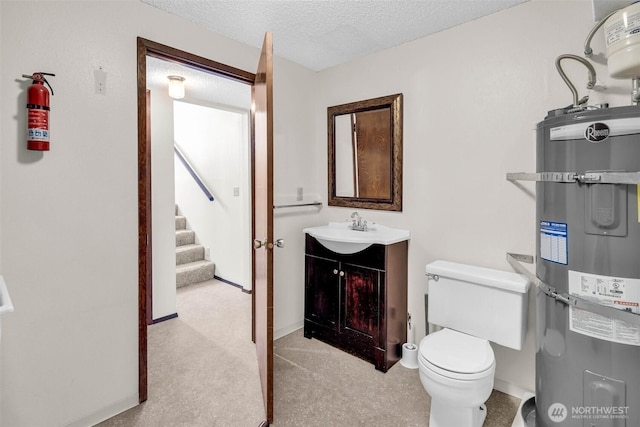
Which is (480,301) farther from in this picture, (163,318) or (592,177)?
(163,318)

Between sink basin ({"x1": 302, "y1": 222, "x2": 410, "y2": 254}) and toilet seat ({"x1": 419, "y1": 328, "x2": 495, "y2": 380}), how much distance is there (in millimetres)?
679

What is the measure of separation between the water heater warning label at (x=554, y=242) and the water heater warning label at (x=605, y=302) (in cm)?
7

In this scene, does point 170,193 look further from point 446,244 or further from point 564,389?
point 564,389

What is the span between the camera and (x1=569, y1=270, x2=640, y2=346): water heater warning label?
3.80 feet

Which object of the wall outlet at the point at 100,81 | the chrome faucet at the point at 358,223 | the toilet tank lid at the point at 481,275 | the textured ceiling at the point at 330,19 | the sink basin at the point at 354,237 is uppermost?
the textured ceiling at the point at 330,19

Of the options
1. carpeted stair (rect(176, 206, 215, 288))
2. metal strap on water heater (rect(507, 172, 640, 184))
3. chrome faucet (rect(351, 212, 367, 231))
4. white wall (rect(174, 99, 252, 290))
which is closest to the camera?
metal strap on water heater (rect(507, 172, 640, 184))

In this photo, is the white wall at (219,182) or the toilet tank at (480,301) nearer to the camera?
the toilet tank at (480,301)

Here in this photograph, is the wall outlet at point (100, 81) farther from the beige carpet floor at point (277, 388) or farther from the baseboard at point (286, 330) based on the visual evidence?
the baseboard at point (286, 330)

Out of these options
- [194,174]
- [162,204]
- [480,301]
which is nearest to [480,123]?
[480,301]

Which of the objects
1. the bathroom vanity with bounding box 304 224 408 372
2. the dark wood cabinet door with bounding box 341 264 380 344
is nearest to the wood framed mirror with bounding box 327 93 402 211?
the bathroom vanity with bounding box 304 224 408 372

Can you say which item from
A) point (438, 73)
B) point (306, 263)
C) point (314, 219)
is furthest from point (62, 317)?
point (438, 73)

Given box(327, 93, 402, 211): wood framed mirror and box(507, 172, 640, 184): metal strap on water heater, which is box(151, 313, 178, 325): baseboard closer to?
box(327, 93, 402, 211): wood framed mirror

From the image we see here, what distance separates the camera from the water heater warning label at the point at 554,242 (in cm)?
130

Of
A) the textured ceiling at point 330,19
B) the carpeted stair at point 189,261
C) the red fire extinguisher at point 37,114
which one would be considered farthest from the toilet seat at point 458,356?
the carpeted stair at point 189,261
